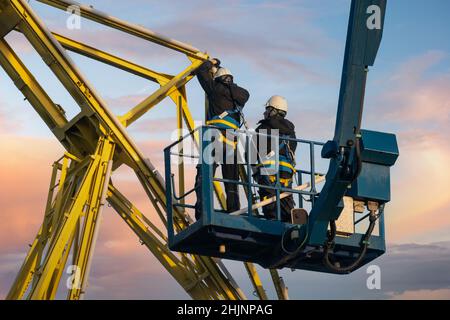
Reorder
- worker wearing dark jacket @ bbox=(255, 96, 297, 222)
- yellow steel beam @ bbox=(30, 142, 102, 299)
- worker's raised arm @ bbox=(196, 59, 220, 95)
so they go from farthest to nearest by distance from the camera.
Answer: worker's raised arm @ bbox=(196, 59, 220, 95), worker wearing dark jacket @ bbox=(255, 96, 297, 222), yellow steel beam @ bbox=(30, 142, 102, 299)

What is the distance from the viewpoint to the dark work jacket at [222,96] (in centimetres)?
2169

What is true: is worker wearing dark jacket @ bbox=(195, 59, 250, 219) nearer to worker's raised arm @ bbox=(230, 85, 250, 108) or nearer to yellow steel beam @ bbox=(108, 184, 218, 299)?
worker's raised arm @ bbox=(230, 85, 250, 108)

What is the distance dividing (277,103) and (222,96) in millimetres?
1073

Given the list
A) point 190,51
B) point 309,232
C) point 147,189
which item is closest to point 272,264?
point 309,232

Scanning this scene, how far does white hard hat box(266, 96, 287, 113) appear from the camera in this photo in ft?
72.4

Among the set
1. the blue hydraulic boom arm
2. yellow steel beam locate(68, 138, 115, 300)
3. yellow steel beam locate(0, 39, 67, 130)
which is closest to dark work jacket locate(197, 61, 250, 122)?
yellow steel beam locate(68, 138, 115, 300)

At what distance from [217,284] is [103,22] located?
17.6 ft

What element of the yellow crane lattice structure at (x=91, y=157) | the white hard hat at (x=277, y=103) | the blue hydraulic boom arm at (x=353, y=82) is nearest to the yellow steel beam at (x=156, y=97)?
the yellow crane lattice structure at (x=91, y=157)

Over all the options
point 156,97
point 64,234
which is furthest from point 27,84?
point 64,234

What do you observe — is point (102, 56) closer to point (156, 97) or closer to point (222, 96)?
point (156, 97)

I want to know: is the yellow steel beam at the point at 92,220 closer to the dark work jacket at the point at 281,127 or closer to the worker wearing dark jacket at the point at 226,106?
the worker wearing dark jacket at the point at 226,106

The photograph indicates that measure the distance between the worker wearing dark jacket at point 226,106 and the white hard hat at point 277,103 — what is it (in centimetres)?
44

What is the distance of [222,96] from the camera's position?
21750mm

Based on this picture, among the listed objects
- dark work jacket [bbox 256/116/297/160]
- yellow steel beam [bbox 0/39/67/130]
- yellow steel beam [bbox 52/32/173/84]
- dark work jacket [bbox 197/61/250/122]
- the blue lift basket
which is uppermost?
yellow steel beam [bbox 52/32/173/84]
